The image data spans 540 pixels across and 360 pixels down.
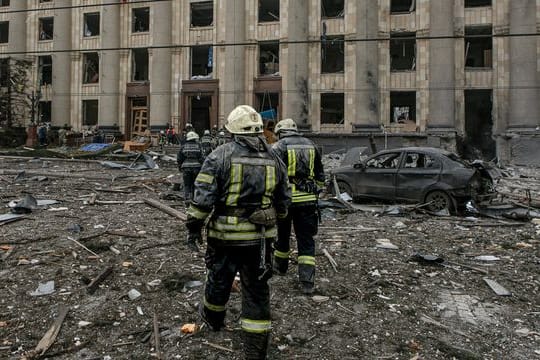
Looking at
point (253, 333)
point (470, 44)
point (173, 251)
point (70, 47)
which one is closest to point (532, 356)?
point (253, 333)

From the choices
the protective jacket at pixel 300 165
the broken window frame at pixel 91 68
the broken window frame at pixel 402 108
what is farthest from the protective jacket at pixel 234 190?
the broken window frame at pixel 91 68

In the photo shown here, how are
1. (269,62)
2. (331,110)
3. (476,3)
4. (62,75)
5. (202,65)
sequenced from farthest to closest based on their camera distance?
(62,75), (202,65), (269,62), (331,110), (476,3)

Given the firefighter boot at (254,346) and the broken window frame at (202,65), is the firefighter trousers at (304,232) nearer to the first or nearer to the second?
the firefighter boot at (254,346)

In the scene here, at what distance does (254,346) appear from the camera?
3.32 m

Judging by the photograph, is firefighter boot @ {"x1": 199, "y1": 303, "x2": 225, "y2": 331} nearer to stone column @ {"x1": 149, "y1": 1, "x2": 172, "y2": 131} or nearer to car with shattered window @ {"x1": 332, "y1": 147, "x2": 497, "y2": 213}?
car with shattered window @ {"x1": 332, "y1": 147, "x2": 497, "y2": 213}

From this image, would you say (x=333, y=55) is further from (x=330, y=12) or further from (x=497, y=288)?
(x=497, y=288)

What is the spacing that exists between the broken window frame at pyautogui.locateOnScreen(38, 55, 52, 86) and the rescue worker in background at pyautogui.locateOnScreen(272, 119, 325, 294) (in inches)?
1284

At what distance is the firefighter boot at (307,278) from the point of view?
15.9ft

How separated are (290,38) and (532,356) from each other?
24428 mm

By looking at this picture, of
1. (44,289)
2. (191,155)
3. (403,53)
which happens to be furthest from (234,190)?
(403,53)

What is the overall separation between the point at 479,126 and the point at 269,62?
13707 millimetres

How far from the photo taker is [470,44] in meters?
25.5

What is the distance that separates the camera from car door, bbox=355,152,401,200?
10453 mm

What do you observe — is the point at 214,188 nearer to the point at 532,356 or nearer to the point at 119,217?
the point at 532,356
